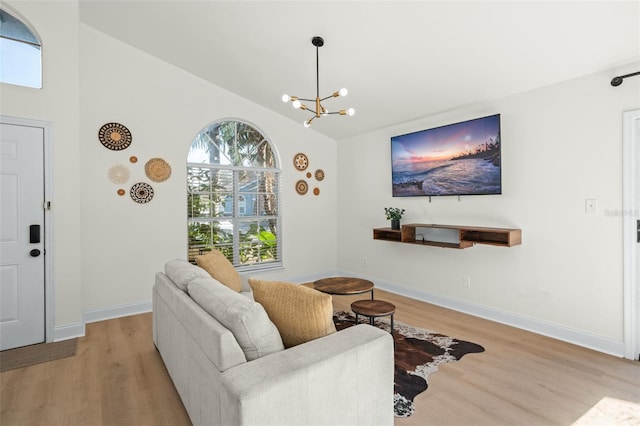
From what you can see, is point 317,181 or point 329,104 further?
point 317,181

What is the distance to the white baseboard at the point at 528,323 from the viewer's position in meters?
2.85

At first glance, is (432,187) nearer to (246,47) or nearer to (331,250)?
(331,250)

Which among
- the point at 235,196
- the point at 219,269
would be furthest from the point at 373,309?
the point at 235,196

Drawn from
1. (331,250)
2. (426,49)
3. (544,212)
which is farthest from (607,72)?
(331,250)

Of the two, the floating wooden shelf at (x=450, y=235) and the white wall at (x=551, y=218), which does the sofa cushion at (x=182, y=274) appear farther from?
the white wall at (x=551, y=218)

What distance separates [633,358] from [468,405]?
1738mm

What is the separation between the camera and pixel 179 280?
2346 mm

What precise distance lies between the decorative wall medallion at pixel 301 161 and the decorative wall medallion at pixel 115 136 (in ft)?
7.67

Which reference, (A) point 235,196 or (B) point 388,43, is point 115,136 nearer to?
(A) point 235,196

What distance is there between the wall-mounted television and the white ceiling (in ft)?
1.04

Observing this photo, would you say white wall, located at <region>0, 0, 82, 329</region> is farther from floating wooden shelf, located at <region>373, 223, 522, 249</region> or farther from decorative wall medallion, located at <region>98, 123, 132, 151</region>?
floating wooden shelf, located at <region>373, 223, 522, 249</region>

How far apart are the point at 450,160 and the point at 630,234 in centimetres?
177

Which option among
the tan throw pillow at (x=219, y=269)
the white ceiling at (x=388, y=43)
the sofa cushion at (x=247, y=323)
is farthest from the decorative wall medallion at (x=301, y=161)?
the sofa cushion at (x=247, y=323)

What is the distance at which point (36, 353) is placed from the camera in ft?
9.59
